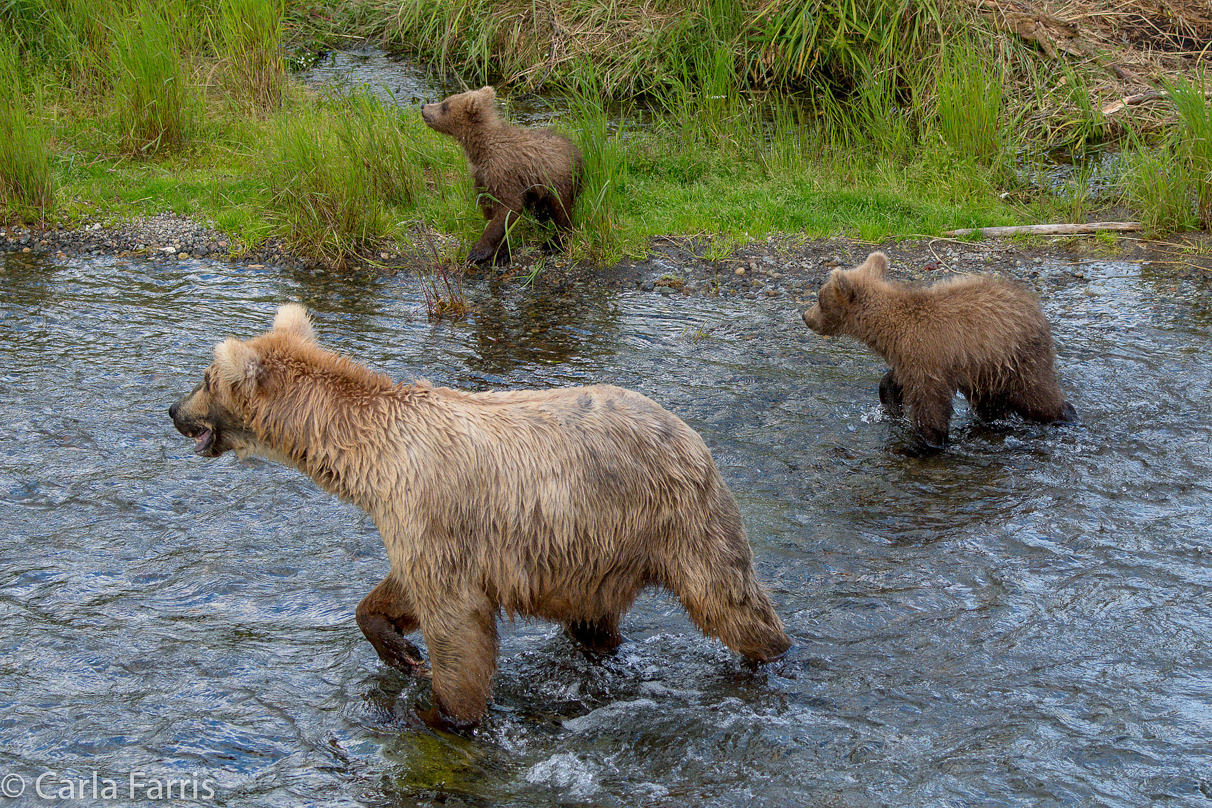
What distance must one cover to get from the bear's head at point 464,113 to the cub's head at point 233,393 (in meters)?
5.24

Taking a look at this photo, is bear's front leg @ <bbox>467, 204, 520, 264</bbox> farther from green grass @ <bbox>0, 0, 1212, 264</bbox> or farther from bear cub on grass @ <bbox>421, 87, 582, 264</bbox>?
green grass @ <bbox>0, 0, 1212, 264</bbox>

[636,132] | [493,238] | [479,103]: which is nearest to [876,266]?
[493,238]

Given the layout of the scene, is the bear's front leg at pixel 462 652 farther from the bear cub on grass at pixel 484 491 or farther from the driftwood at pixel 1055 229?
the driftwood at pixel 1055 229

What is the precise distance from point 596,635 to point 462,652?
80 centimetres

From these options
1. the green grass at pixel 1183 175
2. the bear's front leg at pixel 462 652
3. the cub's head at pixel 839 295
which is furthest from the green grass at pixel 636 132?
the bear's front leg at pixel 462 652

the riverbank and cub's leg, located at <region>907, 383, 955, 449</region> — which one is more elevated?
the riverbank

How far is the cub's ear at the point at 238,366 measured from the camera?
3.89m

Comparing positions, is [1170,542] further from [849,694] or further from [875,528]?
[849,694]

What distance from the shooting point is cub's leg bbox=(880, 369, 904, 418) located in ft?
21.7

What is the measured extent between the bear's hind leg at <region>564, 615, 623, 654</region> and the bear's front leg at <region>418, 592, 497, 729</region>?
59 centimetres

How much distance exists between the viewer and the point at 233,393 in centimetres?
402

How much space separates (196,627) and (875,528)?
130 inches

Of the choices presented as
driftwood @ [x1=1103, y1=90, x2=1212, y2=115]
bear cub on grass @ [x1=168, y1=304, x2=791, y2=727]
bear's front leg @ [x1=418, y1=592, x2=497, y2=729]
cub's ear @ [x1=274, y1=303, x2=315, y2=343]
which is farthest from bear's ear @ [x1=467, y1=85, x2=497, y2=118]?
driftwood @ [x1=1103, y1=90, x2=1212, y2=115]

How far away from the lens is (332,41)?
47.1 ft
